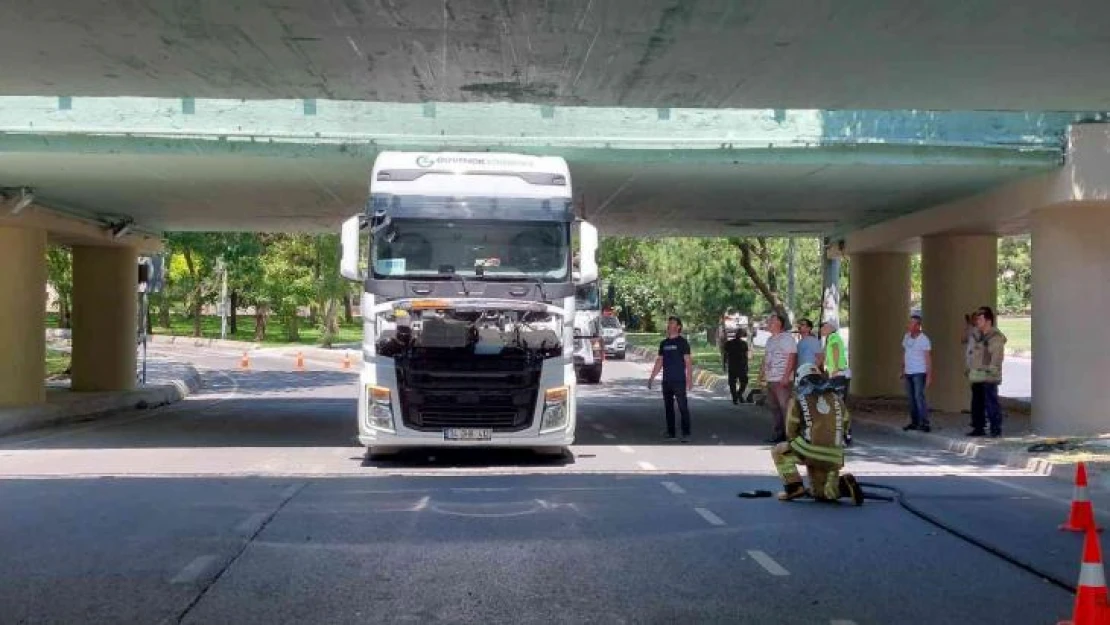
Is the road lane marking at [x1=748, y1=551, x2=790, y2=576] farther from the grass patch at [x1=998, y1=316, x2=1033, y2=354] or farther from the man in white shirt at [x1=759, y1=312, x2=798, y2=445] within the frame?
the grass patch at [x1=998, y1=316, x2=1033, y2=354]

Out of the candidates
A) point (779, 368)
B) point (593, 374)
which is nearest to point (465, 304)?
point (779, 368)

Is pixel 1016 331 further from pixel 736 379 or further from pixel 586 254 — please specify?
pixel 586 254

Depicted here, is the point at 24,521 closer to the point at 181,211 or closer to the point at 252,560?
the point at 252,560

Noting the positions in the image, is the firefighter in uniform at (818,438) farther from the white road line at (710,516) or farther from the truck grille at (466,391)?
the truck grille at (466,391)

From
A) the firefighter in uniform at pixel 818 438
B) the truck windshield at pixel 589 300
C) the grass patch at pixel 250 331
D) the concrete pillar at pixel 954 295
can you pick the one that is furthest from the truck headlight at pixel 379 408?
the grass patch at pixel 250 331

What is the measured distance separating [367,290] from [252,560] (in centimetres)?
565

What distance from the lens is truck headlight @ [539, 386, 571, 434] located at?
1374cm

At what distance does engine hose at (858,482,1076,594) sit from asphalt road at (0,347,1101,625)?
10cm

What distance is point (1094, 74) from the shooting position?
9.81 metres

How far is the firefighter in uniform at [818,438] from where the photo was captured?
35.1 ft

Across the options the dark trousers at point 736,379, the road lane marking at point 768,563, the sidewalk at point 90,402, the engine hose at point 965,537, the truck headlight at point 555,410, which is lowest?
the sidewalk at point 90,402

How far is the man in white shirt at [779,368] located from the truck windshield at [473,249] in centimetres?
463

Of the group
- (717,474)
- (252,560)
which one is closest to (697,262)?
(717,474)

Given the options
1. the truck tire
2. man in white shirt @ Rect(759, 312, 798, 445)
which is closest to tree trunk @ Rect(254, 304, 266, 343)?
the truck tire
